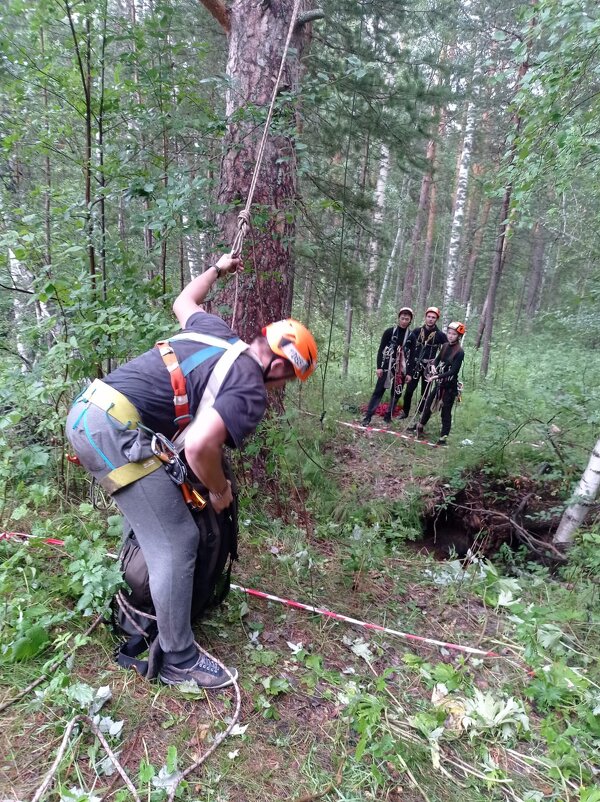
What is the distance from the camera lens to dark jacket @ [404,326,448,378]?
7857mm

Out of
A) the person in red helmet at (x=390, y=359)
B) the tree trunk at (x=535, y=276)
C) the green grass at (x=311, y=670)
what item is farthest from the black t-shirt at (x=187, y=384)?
the tree trunk at (x=535, y=276)

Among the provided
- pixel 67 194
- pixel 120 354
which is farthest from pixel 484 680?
pixel 67 194

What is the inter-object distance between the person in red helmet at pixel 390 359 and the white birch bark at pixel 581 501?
3521 millimetres

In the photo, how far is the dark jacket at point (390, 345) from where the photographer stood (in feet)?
25.7

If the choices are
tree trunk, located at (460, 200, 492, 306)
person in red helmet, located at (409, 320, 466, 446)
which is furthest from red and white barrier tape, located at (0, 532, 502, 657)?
tree trunk, located at (460, 200, 492, 306)

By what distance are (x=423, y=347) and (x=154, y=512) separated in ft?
21.5

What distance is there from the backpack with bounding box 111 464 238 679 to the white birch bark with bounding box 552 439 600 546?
12.5 ft

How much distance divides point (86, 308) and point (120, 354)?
392 millimetres

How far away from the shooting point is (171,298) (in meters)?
3.62

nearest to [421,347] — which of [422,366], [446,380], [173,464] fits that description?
[422,366]

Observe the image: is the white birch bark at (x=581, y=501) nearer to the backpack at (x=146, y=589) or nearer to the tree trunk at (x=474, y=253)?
the backpack at (x=146, y=589)

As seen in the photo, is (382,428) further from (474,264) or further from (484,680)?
(474,264)

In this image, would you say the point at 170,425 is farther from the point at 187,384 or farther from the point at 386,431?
the point at 386,431

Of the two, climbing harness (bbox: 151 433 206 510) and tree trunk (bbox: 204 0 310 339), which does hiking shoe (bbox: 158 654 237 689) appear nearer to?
climbing harness (bbox: 151 433 206 510)
